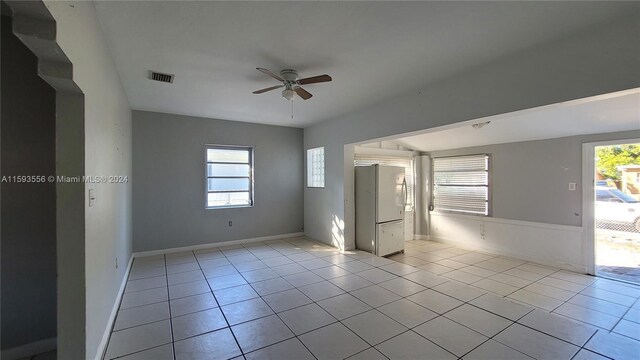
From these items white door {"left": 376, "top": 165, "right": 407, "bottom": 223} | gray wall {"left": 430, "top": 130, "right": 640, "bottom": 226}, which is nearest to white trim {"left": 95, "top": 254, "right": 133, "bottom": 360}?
white door {"left": 376, "top": 165, "right": 407, "bottom": 223}

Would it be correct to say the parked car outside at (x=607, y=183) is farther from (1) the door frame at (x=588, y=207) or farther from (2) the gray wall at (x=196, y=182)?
(2) the gray wall at (x=196, y=182)

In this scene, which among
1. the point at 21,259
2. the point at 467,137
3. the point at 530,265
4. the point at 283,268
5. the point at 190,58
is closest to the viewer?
the point at 21,259

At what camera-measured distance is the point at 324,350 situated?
211 centimetres

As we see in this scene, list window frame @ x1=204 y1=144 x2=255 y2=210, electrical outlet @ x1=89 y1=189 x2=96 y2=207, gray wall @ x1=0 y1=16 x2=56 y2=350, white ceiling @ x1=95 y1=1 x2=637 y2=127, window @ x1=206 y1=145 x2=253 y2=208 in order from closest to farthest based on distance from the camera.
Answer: electrical outlet @ x1=89 y1=189 x2=96 y2=207, white ceiling @ x1=95 y1=1 x2=637 y2=127, gray wall @ x1=0 y1=16 x2=56 y2=350, window frame @ x1=204 y1=144 x2=255 y2=210, window @ x1=206 y1=145 x2=253 y2=208

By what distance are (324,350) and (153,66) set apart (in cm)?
330

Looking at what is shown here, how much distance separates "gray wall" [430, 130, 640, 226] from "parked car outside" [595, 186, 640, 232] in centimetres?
39

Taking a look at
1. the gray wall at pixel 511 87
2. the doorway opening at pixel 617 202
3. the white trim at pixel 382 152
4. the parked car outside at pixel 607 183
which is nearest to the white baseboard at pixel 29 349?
the gray wall at pixel 511 87

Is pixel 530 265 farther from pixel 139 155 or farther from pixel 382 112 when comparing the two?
pixel 139 155

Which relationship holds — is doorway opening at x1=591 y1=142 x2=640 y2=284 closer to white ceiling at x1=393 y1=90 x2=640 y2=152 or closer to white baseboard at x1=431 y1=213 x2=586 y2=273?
white baseboard at x1=431 y1=213 x2=586 y2=273

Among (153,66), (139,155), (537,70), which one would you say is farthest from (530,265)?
(139,155)

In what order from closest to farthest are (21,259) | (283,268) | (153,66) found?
(21,259) < (153,66) < (283,268)

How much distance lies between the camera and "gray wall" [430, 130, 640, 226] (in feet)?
14.0

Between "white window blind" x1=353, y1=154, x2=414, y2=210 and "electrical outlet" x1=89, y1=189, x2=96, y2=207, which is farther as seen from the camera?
"white window blind" x1=353, y1=154, x2=414, y2=210

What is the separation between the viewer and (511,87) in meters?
2.66
